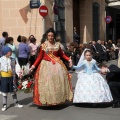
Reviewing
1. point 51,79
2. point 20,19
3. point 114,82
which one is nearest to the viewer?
point 51,79

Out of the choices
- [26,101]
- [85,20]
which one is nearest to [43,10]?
[85,20]

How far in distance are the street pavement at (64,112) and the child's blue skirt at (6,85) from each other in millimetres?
444

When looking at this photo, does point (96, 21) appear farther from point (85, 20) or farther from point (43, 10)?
point (43, 10)

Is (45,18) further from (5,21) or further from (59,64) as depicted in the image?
(59,64)

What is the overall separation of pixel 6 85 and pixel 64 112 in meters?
1.41

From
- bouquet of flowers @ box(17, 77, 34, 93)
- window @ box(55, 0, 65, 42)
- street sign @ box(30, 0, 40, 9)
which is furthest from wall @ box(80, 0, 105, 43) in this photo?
bouquet of flowers @ box(17, 77, 34, 93)

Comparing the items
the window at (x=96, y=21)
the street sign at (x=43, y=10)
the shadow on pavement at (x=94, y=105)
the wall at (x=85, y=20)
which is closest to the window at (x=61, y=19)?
the street sign at (x=43, y=10)

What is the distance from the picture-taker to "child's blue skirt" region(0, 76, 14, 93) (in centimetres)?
720

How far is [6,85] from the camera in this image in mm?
7203

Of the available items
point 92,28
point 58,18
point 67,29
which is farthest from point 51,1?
point 92,28

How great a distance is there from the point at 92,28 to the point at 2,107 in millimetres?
14556

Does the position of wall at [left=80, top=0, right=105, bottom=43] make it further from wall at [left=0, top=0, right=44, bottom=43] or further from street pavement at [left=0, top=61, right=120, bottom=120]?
street pavement at [left=0, top=61, right=120, bottom=120]

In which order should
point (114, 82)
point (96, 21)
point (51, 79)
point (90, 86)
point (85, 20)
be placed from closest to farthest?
point (51, 79) < point (90, 86) < point (114, 82) < point (85, 20) < point (96, 21)

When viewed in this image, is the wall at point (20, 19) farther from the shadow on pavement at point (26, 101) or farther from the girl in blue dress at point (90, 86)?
the girl in blue dress at point (90, 86)
